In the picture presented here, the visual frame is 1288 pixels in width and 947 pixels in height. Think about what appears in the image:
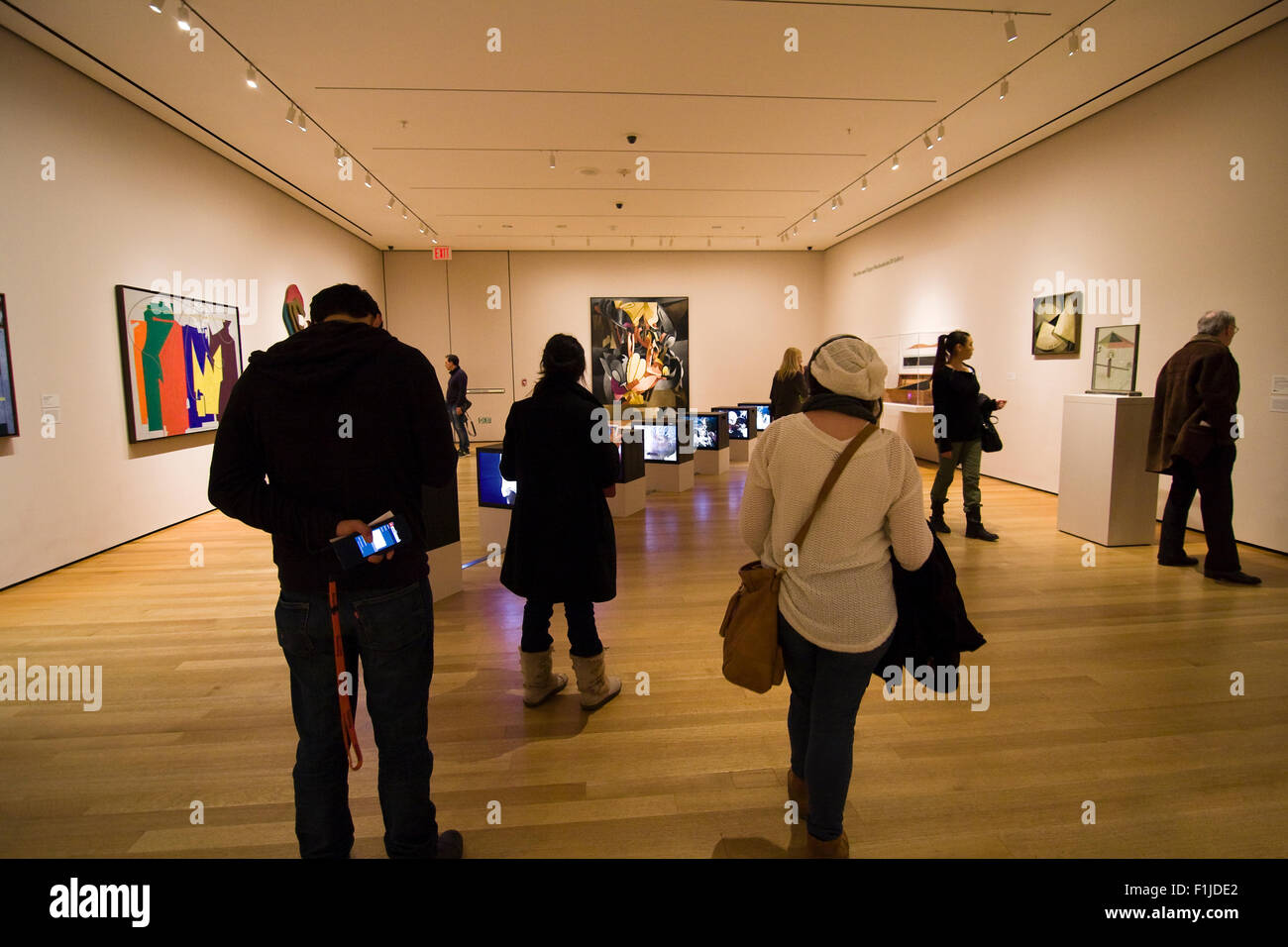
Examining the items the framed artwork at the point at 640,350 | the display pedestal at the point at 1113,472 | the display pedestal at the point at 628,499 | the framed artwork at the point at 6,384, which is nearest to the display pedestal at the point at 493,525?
the display pedestal at the point at 628,499

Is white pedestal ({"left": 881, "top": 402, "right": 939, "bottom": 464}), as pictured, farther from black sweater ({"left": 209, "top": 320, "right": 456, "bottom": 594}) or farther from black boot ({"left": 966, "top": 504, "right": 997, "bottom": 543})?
black sweater ({"left": 209, "top": 320, "right": 456, "bottom": 594})

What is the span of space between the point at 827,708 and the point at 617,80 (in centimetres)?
607

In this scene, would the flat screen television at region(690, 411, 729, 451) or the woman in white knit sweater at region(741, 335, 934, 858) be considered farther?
the flat screen television at region(690, 411, 729, 451)

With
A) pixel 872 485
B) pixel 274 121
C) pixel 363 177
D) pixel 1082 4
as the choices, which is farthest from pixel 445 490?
pixel 363 177

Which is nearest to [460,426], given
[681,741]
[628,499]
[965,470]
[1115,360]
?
[628,499]

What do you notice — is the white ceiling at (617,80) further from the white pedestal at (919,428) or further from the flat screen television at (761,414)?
the white pedestal at (919,428)

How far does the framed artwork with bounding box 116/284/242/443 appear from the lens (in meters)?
6.37

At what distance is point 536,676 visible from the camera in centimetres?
304

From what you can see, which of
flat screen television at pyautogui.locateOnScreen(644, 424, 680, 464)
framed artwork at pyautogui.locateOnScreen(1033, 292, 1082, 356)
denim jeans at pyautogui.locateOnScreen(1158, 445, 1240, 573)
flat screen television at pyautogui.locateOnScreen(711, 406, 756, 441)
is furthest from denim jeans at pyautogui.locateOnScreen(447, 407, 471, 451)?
denim jeans at pyautogui.locateOnScreen(1158, 445, 1240, 573)

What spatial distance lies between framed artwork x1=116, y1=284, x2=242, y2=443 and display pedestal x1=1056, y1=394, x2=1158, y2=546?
7.82 metres

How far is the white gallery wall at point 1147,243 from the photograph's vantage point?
5.34 meters

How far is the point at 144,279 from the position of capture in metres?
6.56

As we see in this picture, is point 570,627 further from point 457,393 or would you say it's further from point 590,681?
point 457,393

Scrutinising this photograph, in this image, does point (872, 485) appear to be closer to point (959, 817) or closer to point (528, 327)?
point (959, 817)
